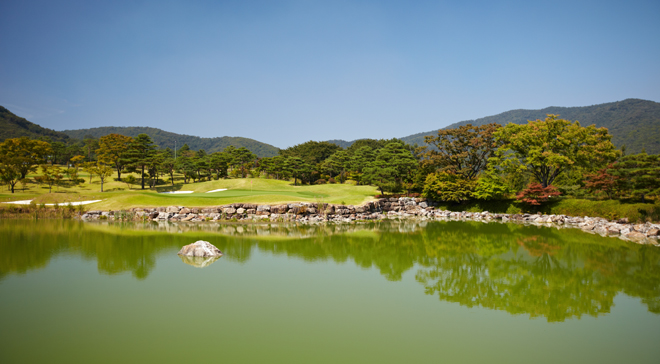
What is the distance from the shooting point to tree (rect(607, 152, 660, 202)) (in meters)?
20.9

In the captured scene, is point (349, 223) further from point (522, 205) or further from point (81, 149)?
point (81, 149)

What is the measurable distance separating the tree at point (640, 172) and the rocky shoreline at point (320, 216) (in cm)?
274

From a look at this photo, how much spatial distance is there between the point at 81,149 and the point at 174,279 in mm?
80424

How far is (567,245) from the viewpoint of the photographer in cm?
1538

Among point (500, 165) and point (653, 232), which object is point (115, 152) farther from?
point (653, 232)

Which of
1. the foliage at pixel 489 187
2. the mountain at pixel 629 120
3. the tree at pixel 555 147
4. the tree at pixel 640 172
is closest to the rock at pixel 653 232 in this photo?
the tree at pixel 640 172

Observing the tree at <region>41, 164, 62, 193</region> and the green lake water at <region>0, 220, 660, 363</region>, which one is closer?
the green lake water at <region>0, 220, 660, 363</region>

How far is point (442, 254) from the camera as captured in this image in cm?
1322

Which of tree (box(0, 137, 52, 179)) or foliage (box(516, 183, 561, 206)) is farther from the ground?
tree (box(0, 137, 52, 179))

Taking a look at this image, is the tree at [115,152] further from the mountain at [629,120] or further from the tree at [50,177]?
the mountain at [629,120]

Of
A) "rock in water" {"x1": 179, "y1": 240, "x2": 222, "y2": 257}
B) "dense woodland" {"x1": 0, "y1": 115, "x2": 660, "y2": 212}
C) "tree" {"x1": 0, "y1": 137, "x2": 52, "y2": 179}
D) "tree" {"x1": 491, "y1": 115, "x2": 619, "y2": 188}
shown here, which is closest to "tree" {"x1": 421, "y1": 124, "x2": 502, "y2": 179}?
"dense woodland" {"x1": 0, "y1": 115, "x2": 660, "y2": 212}

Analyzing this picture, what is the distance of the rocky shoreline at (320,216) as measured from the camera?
20234mm

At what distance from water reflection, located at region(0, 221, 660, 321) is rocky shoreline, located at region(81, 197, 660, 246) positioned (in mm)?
2484

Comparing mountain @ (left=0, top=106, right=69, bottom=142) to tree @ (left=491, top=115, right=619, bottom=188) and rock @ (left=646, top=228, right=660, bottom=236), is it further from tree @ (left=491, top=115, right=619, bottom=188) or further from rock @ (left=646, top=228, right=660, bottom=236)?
rock @ (left=646, top=228, right=660, bottom=236)
